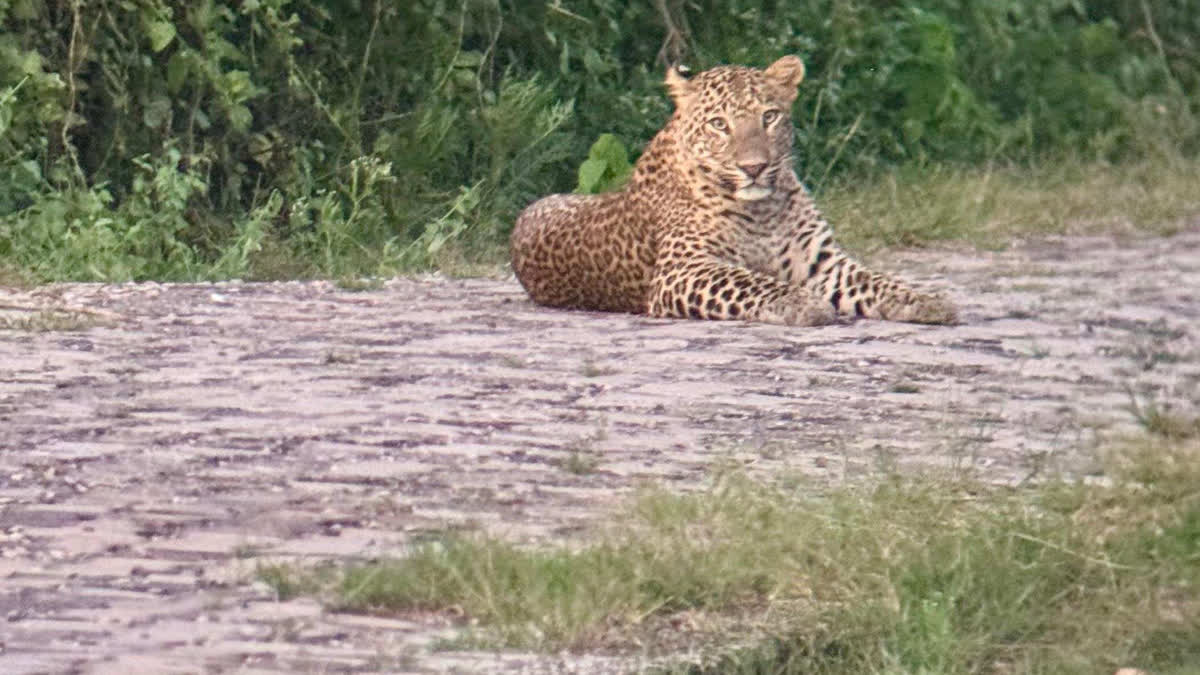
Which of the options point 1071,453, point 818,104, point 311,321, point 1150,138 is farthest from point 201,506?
point 1150,138

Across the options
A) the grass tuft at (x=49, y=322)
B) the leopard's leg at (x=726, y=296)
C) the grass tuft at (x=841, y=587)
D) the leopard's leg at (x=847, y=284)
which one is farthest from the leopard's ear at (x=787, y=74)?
the grass tuft at (x=841, y=587)

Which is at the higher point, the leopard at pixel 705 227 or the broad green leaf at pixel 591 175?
the leopard at pixel 705 227

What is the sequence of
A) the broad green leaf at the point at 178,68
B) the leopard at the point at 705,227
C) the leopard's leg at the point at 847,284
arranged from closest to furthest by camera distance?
the leopard's leg at the point at 847,284, the leopard at the point at 705,227, the broad green leaf at the point at 178,68

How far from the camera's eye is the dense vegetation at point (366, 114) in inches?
389

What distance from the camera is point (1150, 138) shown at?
46.3ft

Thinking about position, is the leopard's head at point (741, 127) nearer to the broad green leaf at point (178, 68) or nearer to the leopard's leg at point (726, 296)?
the leopard's leg at point (726, 296)

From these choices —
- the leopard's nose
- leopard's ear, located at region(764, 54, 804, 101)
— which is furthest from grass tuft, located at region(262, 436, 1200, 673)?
leopard's ear, located at region(764, 54, 804, 101)

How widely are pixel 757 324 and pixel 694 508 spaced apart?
320 cm

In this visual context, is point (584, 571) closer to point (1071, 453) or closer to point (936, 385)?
point (1071, 453)

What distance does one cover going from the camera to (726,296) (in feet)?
26.8

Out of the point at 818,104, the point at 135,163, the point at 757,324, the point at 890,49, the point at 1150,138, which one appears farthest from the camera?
the point at 1150,138

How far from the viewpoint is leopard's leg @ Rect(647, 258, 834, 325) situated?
8.00 metres

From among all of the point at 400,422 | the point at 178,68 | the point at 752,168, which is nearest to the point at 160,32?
the point at 178,68

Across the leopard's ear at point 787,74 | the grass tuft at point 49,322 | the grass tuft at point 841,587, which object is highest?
the leopard's ear at point 787,74
